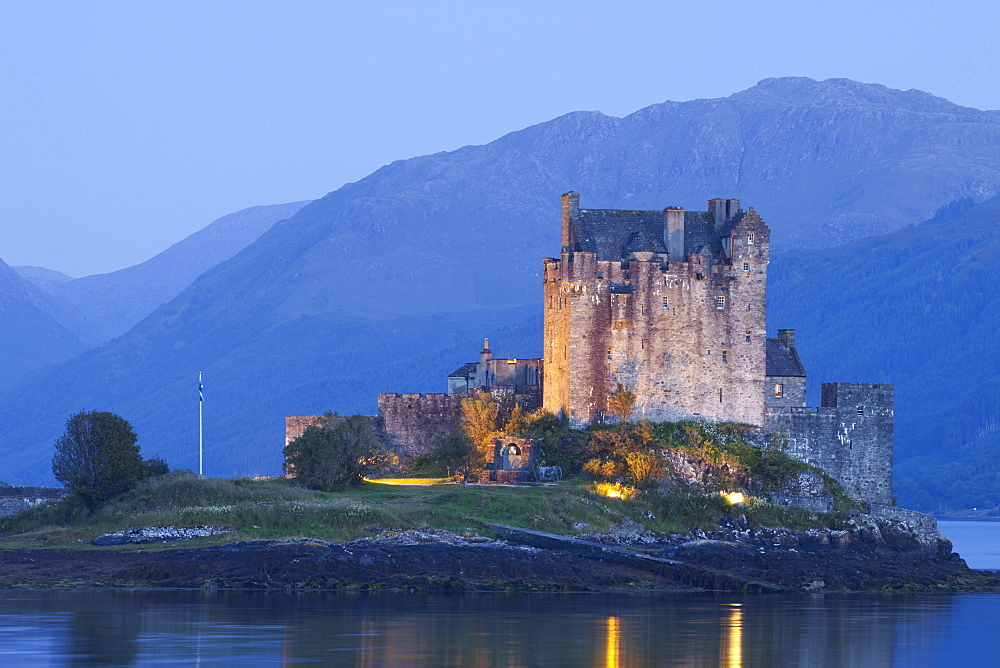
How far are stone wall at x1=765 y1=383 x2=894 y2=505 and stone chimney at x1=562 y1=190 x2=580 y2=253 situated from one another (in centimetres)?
1352

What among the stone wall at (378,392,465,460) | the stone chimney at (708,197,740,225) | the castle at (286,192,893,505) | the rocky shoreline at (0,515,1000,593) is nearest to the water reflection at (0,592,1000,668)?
the rocky shoreline at (0,515,1000,593)

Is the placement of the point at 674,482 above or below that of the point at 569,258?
below

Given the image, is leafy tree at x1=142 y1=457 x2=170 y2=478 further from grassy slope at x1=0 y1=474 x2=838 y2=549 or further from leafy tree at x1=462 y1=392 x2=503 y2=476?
leafy tree at x1=462 y1=392 x2=503 y2=476

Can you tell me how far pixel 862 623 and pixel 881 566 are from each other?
18.5 meters

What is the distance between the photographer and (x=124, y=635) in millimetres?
52781

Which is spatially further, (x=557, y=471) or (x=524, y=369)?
(x=524, y=369)

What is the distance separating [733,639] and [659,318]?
3656 centimetres

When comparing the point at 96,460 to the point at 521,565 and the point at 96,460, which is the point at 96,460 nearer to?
the point at 96,460

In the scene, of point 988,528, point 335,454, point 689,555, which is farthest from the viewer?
point 988,528

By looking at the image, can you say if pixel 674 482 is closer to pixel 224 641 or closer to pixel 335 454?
pixel 335 454

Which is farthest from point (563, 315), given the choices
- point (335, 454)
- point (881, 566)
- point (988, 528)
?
point (988, 528)

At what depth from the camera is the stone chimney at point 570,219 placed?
91.9 meters

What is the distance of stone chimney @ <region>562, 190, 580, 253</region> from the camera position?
91.9 meters

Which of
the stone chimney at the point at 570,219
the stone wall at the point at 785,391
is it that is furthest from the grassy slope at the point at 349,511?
the stone chimney at the point at 570,219
